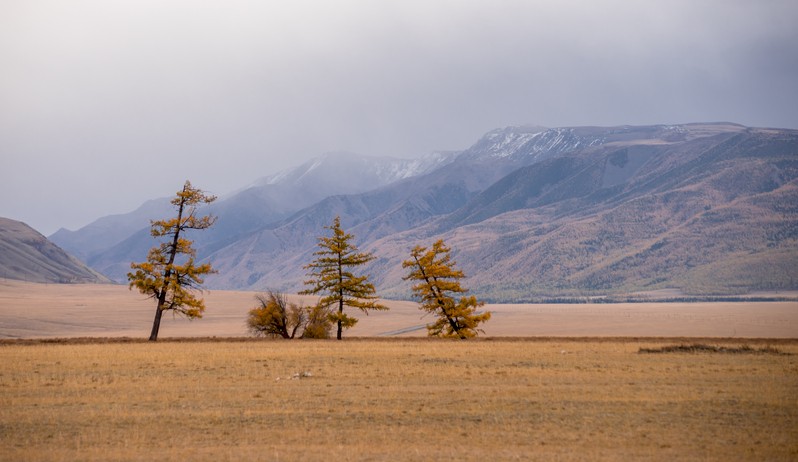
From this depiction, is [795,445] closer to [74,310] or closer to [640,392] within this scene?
[640,392]

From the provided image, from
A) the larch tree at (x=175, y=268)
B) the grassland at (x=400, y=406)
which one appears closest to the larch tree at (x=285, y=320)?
the larch tree at (x=175, y=268)

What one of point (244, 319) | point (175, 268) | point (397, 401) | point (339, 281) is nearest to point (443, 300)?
point (339, 281)

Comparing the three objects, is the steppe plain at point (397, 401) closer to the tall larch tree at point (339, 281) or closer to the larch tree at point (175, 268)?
the larch tree at point (175, 268)

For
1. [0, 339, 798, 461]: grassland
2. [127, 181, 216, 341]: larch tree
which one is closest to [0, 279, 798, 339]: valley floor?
[127, 181, 216, 341]: larch tree

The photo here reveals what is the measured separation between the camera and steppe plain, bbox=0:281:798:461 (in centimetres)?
1805

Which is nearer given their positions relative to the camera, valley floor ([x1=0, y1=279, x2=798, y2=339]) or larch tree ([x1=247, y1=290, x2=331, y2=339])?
larch tree ([x1=247, y1=290, x2=331, y2=339])

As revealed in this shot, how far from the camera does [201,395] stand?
83.1 feet

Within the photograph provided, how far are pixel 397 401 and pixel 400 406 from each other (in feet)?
2.84

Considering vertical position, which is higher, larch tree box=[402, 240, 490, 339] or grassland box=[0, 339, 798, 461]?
larch tree box=[402, 240, 490, 339]

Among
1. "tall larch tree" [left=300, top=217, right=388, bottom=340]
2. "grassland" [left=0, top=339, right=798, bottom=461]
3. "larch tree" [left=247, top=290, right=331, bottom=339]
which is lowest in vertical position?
"grassland" [left=0, top=339, right=798, bottom=461]

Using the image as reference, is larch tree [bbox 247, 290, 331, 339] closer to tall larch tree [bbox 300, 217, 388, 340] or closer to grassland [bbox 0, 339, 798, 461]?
tall larch tree [bbox 300, 217, 388, 340]

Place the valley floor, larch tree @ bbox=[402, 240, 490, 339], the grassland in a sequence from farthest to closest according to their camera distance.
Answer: the valley floor < larch tree @ bbox=[402, 240, 490, 339] < the grassland

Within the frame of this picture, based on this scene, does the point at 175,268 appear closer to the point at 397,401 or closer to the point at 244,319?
the point at 397,401

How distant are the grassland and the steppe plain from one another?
0.25ft
